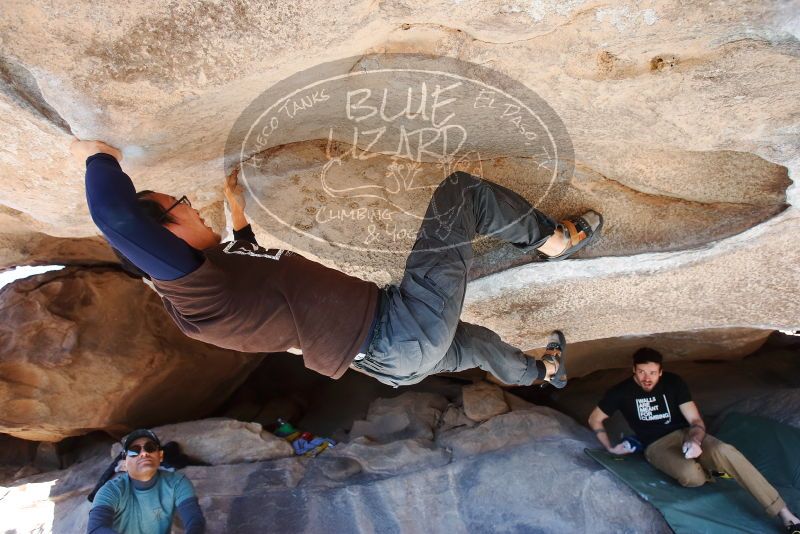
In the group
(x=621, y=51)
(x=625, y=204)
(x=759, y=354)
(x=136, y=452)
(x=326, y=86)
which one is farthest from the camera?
(x=759, y=354)

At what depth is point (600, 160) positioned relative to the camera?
7.48 ft

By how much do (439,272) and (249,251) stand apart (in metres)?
0.64

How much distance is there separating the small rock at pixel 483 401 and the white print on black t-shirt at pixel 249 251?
8.51ft

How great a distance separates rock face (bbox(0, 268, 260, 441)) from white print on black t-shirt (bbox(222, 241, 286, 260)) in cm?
263

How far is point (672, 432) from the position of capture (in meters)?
3.19

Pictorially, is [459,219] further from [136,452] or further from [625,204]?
[136,452]

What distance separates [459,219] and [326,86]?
65 centimetres

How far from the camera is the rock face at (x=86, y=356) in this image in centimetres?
364

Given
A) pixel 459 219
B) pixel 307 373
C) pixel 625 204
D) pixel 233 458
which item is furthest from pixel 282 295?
pixel 307 373

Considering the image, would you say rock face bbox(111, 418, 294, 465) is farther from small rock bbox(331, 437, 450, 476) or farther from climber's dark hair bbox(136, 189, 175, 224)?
climber's dark hair bbox(136, 189, 175, 224)

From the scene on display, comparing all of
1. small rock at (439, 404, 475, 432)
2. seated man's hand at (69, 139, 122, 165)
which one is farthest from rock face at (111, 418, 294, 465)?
seated man's hand at (69, 139, 122, 165)

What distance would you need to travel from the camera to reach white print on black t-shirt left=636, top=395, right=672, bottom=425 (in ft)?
10.6

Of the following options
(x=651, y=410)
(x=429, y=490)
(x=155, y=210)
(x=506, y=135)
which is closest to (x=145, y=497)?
(x=429, y=490)

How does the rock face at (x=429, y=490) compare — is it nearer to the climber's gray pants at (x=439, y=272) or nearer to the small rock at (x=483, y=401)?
the small rock at (x=483, y=401)
